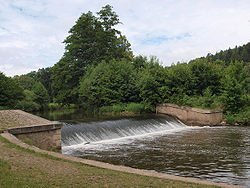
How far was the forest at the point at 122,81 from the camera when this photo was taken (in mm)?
27703

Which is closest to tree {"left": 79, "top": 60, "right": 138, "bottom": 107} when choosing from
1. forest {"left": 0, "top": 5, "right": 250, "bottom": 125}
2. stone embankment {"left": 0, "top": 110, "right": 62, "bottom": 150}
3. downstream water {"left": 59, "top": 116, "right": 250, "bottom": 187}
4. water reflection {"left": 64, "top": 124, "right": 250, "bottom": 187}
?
forest {"left": 0, "top": 5, "right": 250, "bottom": 125}

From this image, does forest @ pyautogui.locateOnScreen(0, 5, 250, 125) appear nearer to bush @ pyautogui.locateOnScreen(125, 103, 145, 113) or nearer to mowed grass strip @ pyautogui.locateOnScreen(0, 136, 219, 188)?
bush @ pyautogui.locateOnScreen(125, 103, 145, 113)

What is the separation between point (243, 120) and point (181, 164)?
14.8m

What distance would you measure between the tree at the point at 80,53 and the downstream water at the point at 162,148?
18.8 m

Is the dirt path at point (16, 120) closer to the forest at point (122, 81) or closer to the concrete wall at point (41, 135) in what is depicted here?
the concrete wall at point (41, 135)

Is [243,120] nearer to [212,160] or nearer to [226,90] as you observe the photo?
[226,90]

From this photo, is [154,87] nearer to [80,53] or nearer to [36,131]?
[80,53]

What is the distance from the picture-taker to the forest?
2770 cm

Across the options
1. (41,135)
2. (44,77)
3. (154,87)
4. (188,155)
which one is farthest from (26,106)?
(44,77)

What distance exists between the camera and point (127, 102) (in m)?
33.1

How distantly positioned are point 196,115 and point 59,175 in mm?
20437

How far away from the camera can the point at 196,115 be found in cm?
2659

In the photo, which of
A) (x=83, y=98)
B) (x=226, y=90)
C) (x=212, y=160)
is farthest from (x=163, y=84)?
(x=212, y=160)

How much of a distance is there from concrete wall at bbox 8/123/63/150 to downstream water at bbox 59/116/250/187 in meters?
1.26
